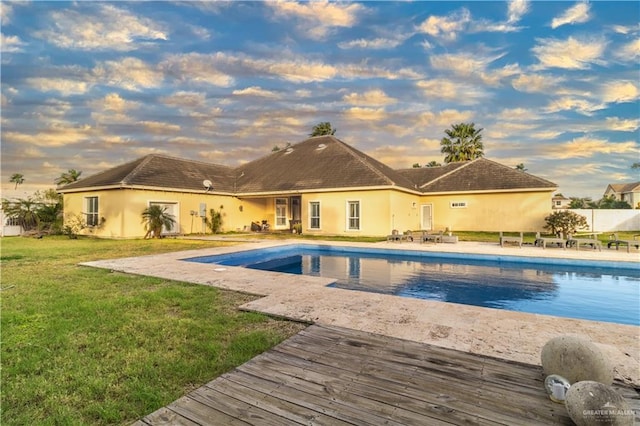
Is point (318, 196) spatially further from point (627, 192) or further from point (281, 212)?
point (627, 192)

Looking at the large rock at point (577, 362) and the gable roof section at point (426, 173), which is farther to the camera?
the gable roof section at point (426, 173)

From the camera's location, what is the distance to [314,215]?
745 inches

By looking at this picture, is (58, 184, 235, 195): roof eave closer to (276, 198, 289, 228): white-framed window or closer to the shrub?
(276, 198, 289, 228): white-framed window

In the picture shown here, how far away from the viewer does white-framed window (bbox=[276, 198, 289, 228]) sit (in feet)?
76.9

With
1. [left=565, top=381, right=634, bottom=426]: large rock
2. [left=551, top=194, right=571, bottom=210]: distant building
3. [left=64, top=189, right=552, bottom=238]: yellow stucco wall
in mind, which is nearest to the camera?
[left=565, top=381, right=634, bottom=426]: large rock

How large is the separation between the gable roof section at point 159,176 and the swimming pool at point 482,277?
9.03 meters

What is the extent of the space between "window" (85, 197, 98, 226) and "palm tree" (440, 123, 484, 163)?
3332 cm

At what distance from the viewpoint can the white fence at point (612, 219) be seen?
2081 cm

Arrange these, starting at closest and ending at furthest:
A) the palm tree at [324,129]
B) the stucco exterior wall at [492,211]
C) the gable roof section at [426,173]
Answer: the stucco exterior wall at [492,211], the gable roof section at [426,173], the palm tree at [324,129]

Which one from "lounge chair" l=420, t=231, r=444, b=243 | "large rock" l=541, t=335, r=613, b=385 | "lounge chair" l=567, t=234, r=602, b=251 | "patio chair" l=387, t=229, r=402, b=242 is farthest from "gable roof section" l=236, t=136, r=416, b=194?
"large rock" l=541, t=335, r=613, b=385

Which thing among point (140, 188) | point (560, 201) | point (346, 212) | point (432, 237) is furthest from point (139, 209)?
point (560, 201)

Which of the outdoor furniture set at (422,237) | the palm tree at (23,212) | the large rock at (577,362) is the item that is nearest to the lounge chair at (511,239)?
the outdoor furniture set at (422,237)

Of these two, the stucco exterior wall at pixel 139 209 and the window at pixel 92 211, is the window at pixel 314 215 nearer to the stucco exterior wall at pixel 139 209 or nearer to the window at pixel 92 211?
the stucco exterior wall at pixel 139 209

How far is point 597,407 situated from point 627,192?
199 ft
